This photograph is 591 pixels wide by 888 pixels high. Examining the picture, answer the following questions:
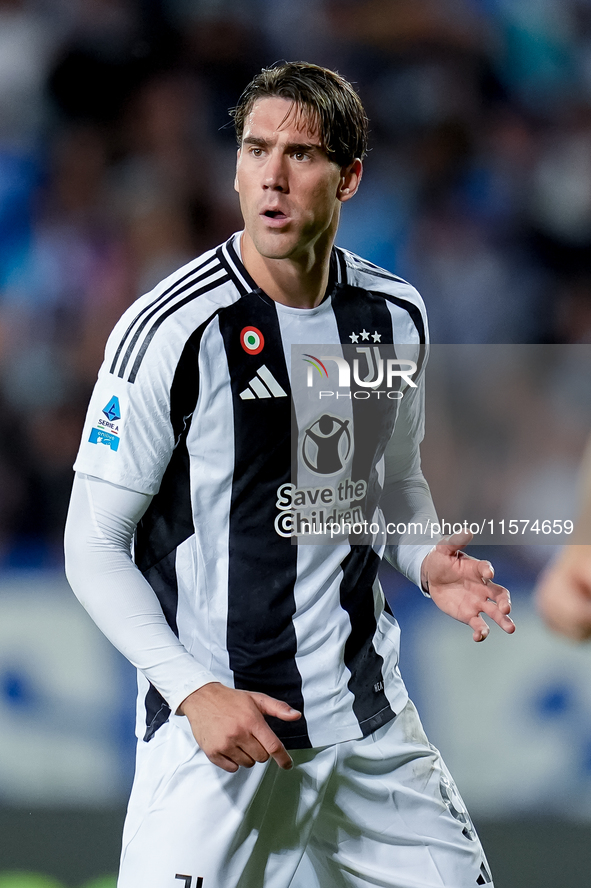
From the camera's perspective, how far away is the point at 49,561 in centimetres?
245

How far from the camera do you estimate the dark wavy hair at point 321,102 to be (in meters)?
1.56

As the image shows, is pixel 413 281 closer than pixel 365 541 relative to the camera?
No

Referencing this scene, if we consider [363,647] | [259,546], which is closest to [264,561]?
[259,546]

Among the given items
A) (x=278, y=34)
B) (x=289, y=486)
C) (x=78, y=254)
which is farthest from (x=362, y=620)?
(x=278, y=34)

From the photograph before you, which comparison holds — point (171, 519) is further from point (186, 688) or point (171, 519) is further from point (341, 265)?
point (341, 265)

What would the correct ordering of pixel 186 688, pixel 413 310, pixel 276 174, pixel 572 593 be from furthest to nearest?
1. pixel 413 310
2. pixel 276 174
3. pixel 186 688
4. pixel 572 593

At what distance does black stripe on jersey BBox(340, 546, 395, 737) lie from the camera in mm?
1596

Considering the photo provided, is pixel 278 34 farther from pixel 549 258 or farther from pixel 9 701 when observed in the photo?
pixel 9 701

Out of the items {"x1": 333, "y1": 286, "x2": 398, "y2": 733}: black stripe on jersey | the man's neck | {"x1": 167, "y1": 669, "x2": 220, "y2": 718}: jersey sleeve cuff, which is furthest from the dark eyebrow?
{"x1": 167, "y1": 669, "x2": 220, "y2": 718}: jersey sleeve cuff

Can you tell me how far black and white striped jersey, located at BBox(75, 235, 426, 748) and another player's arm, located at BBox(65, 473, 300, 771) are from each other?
0.05 m

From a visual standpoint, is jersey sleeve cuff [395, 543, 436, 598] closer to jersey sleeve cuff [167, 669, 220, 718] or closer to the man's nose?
jersey sleeve cuff [167, 669, 220, 718]

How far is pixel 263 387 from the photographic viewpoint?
1.58m

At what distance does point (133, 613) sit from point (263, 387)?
0.42 meters

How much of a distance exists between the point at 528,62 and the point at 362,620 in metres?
1.53
